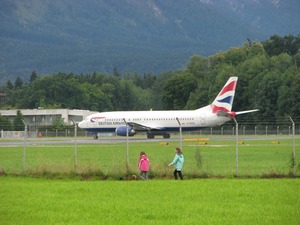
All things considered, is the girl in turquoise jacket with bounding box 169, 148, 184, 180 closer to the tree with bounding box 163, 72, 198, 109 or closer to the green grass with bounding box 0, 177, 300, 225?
the green grass with bounding box 0, 177, 300, 225

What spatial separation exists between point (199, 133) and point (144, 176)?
51597 millimetres

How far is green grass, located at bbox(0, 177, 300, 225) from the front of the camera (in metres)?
16.6

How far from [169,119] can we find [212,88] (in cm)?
3565

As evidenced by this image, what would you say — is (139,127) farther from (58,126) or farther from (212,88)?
(212,88)

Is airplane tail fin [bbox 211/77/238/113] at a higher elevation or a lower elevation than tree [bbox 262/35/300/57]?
lower

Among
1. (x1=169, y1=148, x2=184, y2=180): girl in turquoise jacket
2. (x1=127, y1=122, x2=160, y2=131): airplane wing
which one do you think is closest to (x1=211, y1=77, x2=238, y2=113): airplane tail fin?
(x1=127, y1=122, x2=160, y2=131): airplane wing

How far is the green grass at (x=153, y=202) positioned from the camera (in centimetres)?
1662

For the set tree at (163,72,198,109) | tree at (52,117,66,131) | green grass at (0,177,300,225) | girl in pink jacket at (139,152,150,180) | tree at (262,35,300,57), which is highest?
tree at (262,35,300,57)

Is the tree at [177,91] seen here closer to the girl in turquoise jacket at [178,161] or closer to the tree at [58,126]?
Result: the tree at [58,126]

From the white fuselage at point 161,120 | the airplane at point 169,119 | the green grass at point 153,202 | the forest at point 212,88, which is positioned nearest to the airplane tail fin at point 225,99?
the airplane at point 169,119

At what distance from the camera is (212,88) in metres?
108

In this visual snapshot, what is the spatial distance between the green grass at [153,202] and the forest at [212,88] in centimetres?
5873

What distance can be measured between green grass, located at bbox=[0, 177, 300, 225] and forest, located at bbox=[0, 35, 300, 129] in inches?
2312

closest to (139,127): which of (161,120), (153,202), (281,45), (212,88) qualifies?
(161,120)
